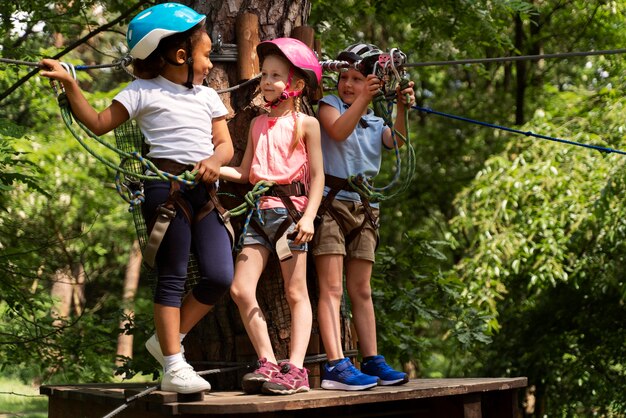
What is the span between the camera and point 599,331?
10.5 m

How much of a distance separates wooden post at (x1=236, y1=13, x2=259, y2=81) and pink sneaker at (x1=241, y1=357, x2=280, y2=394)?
1.38m

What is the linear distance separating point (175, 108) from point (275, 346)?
121cm

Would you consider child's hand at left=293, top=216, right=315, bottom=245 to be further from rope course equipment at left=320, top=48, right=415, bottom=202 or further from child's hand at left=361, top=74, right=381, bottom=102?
child's hand at left=361, top=74, right=381, bottom=102

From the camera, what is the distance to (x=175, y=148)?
391cm

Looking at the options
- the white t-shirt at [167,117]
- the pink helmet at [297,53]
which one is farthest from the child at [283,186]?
the white t-shirt at [167,117]

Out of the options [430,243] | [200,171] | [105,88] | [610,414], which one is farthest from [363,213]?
[105,88]

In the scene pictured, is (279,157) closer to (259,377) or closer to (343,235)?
(343,235)

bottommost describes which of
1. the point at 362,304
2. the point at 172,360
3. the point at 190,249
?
the point at 172,360

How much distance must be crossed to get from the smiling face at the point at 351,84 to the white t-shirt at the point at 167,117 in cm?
83

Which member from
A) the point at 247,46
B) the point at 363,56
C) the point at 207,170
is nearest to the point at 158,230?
the point at 207,170

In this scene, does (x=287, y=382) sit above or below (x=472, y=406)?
above

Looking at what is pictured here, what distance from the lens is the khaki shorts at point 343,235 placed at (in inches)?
170

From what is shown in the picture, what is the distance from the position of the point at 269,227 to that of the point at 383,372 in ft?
2.63

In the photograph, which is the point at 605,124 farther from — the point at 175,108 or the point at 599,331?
the point at 175,108
